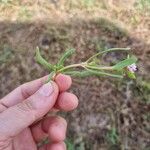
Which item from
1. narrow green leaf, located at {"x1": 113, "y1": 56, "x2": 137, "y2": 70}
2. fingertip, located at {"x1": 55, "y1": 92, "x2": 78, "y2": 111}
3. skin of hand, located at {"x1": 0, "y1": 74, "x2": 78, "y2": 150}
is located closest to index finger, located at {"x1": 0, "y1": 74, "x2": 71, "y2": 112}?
skin of hand, located at {"x1": 0, "y1": 74, "x2": 78, "y2": 150}

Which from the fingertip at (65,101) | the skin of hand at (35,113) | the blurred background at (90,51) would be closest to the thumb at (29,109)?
the skin of hand at (35,113)

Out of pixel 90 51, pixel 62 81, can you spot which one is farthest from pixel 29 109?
pixel 90 51

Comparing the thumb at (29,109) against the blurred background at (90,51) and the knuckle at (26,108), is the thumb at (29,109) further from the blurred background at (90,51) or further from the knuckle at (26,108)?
the blurred background at (90,51)

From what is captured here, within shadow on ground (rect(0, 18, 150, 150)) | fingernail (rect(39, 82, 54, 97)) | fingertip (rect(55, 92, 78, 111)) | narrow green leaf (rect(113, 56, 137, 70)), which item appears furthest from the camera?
shadow on ground (rect(0, 18, 150, 150))

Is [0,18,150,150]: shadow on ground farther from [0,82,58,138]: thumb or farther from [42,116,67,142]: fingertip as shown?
[0,82,58,138]: thumb

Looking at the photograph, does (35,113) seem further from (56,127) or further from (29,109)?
(56,127)
